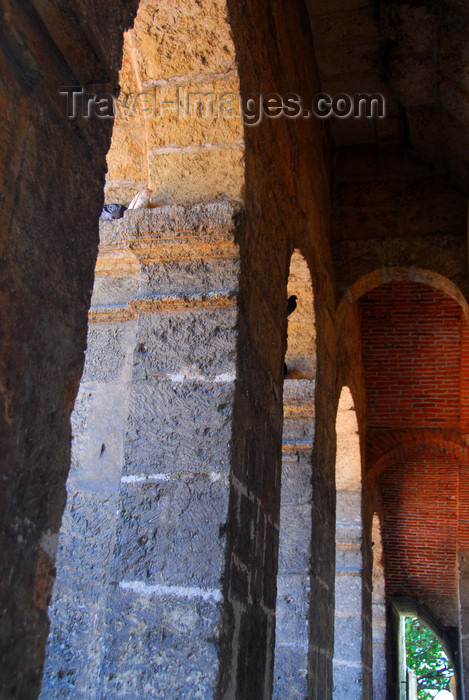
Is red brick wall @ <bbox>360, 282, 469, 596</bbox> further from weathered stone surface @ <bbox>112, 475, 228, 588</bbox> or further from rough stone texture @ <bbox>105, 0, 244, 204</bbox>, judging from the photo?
weathered stone surface @ <bbox>112, 475, 228, 588</bbox>

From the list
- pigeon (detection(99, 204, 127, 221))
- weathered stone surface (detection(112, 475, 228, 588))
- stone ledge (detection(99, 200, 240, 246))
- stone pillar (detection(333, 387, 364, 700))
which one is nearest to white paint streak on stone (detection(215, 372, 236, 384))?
weathered stone surface (detection(112, 475, 228, 588))

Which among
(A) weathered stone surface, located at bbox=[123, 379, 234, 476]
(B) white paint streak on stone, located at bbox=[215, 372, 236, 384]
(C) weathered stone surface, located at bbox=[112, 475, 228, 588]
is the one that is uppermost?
(B) white paint streak on stone, located at bbox=[215, 372, 236, 384]

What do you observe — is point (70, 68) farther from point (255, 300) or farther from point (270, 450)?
point (270, 450)

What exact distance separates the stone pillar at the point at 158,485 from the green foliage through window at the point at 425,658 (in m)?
19.2

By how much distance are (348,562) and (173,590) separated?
5201 mm

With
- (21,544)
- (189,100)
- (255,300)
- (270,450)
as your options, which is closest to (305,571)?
(270,450)

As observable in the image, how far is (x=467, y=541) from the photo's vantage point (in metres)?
10.6

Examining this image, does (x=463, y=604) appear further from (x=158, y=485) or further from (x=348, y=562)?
(x=158, y=485)

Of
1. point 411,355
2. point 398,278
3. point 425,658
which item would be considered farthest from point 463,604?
point 425,658

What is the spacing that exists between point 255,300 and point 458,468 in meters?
8.19

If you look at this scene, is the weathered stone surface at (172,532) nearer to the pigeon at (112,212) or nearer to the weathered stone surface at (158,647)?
the weathered stone surface at (158,647)

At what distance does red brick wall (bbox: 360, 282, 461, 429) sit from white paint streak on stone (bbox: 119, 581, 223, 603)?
6548 mm

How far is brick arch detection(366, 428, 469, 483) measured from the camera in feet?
27.0

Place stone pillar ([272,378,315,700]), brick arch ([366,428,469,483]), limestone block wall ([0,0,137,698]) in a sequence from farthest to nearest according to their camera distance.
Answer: brick arch ([366,428,469,483]) → stone pillar ([272,378,315,700]) → limestone block wall ([0,0,137,698])
